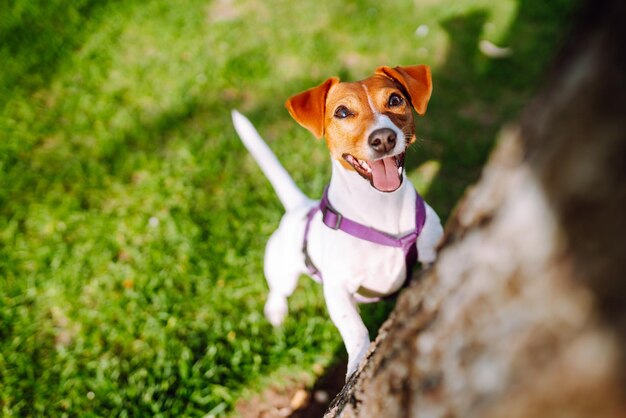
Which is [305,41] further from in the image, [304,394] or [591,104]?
[591,104]

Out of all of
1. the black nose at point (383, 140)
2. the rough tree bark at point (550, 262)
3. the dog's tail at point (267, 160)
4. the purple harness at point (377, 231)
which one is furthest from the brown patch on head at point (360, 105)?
the rough tree bark at point (550, 262)

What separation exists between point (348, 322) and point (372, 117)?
1.12 metres

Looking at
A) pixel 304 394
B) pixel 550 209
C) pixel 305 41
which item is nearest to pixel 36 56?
pixel 305 41

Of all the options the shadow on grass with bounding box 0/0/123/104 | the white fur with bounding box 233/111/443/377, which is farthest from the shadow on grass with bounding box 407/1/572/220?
the shadow on grass with bounding box 0/0/123/104

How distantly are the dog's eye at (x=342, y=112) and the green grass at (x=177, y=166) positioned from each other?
52.9 inches

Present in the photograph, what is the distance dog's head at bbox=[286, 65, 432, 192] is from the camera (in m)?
2.39

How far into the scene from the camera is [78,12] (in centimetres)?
632

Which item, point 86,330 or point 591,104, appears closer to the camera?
point 591,104

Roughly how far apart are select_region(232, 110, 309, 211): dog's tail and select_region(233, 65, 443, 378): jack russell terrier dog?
0.50m

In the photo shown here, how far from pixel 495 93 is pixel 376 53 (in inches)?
57.4

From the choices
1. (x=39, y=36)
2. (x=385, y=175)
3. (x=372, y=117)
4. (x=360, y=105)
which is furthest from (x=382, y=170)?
(x=39, y=36)

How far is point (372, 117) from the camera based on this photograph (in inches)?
99.3

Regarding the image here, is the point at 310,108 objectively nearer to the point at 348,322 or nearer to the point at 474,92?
the point at 348,322

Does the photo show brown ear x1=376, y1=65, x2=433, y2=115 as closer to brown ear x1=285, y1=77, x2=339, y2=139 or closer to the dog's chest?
brown ear x1=285, y1=77, x2=339, y2=139
